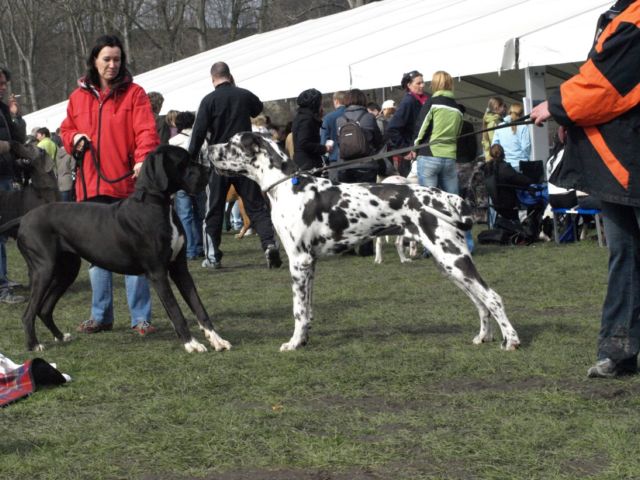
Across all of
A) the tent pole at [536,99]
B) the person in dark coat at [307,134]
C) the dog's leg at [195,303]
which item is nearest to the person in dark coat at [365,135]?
the person in dark coat at [307,134]

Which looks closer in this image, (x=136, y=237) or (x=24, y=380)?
(x=24, y=380)

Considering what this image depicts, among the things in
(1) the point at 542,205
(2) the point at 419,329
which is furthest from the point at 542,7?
(2) the point at 419,329

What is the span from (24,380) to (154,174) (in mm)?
1689

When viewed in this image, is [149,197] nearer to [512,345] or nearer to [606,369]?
[512,345]

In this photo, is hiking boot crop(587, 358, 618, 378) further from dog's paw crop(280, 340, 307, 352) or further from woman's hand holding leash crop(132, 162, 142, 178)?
woman's hand holding leash crop(132, 162, 142, 178)

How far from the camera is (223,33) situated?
45.0 metres

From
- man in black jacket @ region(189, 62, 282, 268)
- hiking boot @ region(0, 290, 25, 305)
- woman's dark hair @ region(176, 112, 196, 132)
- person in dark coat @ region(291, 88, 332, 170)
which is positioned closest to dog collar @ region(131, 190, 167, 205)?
hiking boot @ region(0, 290, 25, 305)

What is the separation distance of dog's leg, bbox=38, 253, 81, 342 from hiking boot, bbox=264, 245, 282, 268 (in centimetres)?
409

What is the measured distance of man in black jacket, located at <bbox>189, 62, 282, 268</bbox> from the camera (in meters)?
11.0

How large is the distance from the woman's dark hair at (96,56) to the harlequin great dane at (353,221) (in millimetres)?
1138

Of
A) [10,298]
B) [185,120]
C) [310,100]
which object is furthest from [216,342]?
[185,120]

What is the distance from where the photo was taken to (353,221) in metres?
6.53

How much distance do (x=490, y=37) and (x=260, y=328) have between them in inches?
297

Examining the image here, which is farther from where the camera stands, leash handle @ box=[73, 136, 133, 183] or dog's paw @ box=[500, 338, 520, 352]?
leash handle @ box=[73, 136, 133, 183]
